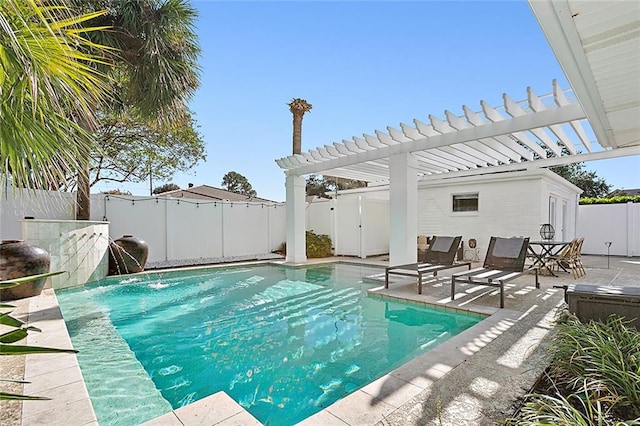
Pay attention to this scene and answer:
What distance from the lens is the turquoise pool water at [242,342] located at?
337 centimetres

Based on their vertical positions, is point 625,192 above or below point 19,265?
above

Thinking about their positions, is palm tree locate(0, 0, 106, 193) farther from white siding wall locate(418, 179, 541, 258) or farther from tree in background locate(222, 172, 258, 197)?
tree in background locate(222, 172, 258, 197)

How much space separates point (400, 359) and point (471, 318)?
2004mm

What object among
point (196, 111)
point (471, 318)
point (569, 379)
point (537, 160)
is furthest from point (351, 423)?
point (196, 111)

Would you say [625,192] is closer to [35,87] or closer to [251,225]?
[251,225]

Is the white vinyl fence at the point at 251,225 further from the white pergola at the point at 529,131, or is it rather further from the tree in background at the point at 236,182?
the tree in background at the point at 236,182

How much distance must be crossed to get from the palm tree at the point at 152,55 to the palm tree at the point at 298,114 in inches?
410

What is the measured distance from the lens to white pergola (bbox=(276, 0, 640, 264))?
3291 millimetres

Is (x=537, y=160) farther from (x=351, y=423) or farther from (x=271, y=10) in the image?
(x=351, y=423)

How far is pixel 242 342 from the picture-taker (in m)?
4.79

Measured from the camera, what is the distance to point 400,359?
13.7 ft

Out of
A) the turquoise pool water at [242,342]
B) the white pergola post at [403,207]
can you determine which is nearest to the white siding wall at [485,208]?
the white pergola post at [403,207]

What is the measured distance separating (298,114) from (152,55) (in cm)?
1189

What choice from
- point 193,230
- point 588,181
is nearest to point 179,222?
point 193,230
